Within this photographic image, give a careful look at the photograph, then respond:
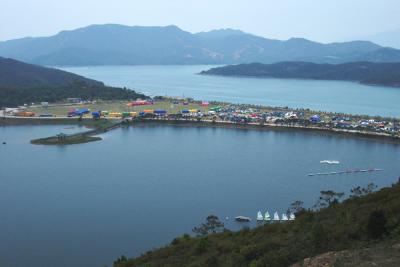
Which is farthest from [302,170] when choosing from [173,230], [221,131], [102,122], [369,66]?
[369,66]

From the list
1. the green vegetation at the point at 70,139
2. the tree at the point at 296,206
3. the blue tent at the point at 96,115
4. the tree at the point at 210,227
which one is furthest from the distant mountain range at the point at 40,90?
the tree at the point at 210,227

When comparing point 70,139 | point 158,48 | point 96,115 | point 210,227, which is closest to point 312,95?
point 96,115

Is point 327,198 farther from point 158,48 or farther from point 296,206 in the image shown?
point 158,48

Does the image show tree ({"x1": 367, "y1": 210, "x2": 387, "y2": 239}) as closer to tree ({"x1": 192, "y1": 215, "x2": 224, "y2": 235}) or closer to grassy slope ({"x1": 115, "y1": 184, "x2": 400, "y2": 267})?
grassy slope ({"x1": 115, "y1": 184, "x2": 400, "y2": 267})

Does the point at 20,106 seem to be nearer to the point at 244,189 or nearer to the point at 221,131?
the point at 221,131

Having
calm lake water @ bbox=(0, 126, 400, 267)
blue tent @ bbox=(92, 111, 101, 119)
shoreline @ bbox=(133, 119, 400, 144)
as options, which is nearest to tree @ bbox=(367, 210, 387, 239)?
calm lake water @ bbox=(0, 126, 400, 267)

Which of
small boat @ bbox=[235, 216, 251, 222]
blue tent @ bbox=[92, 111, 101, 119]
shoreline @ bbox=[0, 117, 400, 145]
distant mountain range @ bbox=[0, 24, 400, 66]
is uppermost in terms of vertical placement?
distant mountain range @ bbox=[0, 24, 400, 66]
